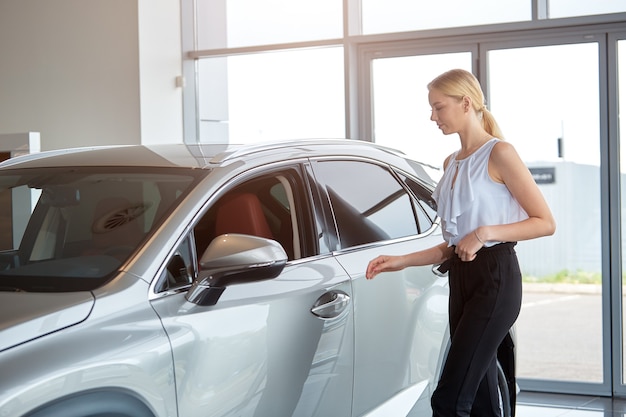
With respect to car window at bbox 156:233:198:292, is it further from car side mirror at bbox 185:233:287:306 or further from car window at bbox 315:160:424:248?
car window at bbox 315:160:424:248

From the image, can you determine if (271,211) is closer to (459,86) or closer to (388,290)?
(388,290)

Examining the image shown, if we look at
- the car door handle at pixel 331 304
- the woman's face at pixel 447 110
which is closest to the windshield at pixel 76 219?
the car door handle at pixel 331 304

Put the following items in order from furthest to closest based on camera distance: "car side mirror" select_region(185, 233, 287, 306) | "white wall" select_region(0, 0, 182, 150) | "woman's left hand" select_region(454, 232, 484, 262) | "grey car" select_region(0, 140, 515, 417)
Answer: "white wall" select_region(0, 0, 182, 150) → "woman's left hand" select_region(454, 232, 484, 262) → "car side mirror" select_region(185, 233, 287, 306) → "grey car" select_region(0, 140, 515, 417)

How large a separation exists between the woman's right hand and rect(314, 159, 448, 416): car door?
43mm

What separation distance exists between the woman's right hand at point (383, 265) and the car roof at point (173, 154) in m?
0.45

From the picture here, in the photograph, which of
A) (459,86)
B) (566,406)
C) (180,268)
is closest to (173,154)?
(180,268)

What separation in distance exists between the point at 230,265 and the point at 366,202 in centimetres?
111

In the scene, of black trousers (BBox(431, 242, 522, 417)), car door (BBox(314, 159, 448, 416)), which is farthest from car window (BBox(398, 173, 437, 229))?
black trousers (BBox(431, 242, 522, 417))

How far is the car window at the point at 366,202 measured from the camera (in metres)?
3.30

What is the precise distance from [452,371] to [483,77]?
3786mm

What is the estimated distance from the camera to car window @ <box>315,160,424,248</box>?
330 cm

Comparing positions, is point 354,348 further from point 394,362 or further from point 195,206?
point 195,206

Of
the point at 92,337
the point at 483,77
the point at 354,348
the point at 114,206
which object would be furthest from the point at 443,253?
the point at 483,77

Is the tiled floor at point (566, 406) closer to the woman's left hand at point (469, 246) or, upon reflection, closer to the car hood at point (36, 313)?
the woman's left hand at point (469, 246)
